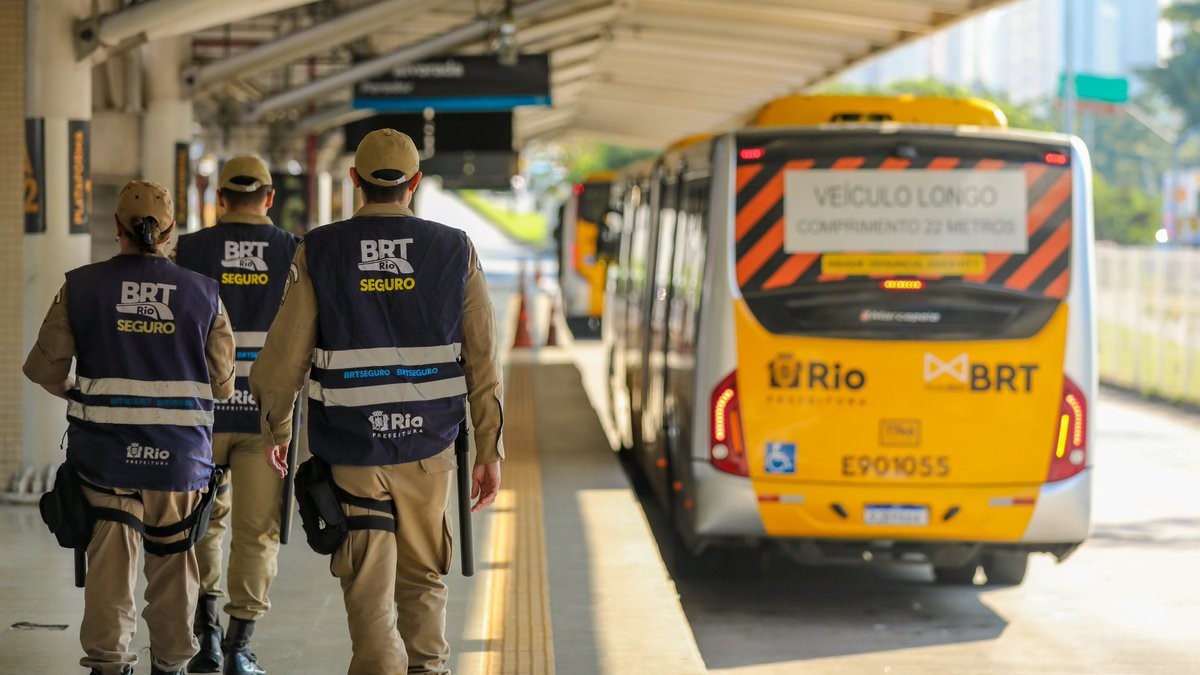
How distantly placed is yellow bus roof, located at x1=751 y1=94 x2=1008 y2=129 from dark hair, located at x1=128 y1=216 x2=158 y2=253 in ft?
19.2

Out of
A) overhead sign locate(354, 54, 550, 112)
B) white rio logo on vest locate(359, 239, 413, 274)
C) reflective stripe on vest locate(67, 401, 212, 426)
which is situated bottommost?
reflective stripe on vest locate(67, 401, 212, 426)

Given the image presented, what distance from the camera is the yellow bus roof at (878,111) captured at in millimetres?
10789

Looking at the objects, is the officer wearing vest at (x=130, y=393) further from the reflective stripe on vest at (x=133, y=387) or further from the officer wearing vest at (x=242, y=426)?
the officer wearing vest at (x=242, y=426)

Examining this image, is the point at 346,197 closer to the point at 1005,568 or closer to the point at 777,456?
the point at 1005,568

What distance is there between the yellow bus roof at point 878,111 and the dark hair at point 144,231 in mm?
5839

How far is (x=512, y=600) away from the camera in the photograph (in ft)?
27.6

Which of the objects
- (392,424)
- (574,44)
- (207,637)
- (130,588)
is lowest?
(207,637)

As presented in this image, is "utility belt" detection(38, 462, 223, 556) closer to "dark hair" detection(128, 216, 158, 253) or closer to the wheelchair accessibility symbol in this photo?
"dark hair" detection(128, 216, 158, 253)

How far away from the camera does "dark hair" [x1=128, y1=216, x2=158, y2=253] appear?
593 centimetres

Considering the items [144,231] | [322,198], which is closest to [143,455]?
[144,231]

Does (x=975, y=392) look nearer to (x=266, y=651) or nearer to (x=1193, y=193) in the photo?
(x=266, y=651)

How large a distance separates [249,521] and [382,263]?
173 centimetres

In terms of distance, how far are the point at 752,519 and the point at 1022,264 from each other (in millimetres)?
1994

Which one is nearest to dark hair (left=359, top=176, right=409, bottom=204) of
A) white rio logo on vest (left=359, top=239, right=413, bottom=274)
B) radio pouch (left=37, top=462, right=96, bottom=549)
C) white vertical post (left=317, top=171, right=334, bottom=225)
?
white rio logo on vest (left=359, top=239, right=413, bottom=274)
